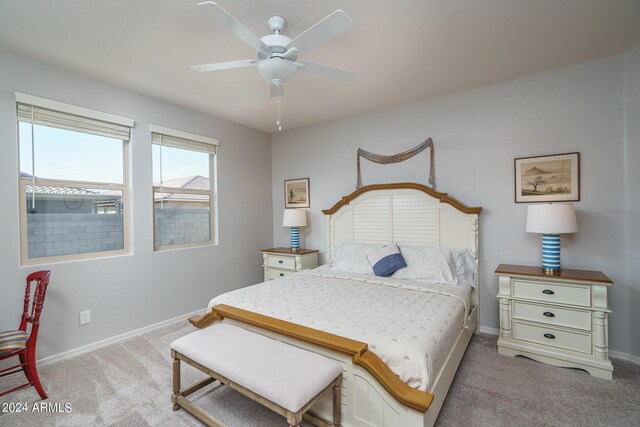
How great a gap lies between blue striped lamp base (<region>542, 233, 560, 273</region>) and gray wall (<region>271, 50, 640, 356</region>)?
0.24m

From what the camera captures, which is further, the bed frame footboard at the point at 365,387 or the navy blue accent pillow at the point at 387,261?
the navy blue accent pillow at the point at 387,261

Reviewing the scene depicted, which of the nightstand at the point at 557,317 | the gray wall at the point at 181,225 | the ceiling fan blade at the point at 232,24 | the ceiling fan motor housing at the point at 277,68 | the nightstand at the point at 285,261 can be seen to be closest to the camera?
the ceiling fan blade at the point at 232,24

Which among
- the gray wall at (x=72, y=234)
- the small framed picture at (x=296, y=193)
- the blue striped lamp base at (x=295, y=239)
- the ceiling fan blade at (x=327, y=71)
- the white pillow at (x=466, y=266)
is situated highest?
the ceiling fan blade at (x=327, y=71)

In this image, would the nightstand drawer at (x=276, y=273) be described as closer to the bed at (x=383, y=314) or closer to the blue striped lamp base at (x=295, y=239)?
the blue striped lamp base at (x=295, y=239)

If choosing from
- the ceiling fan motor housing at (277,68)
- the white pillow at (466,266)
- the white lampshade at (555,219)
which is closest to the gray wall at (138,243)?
the ceiling fan motor housing at (277,68)

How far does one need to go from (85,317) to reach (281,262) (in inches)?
83.2

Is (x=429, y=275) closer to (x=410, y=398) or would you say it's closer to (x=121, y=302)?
(x=410, y=398)

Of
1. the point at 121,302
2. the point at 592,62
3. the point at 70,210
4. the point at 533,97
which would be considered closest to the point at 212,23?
the point at 70,210

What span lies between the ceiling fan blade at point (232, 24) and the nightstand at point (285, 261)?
2.64 metres

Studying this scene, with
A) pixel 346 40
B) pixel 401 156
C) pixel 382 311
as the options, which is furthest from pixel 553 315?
pixel 346 40

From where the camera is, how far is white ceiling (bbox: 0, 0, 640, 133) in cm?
183

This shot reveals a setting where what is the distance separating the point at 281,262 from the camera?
3.98m

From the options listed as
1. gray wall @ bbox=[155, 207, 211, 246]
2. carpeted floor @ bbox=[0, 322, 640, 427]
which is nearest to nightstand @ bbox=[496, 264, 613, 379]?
carpeted floor @ bbox=[0, 322, 640, 427]

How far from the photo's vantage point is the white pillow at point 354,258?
327 centimetres
